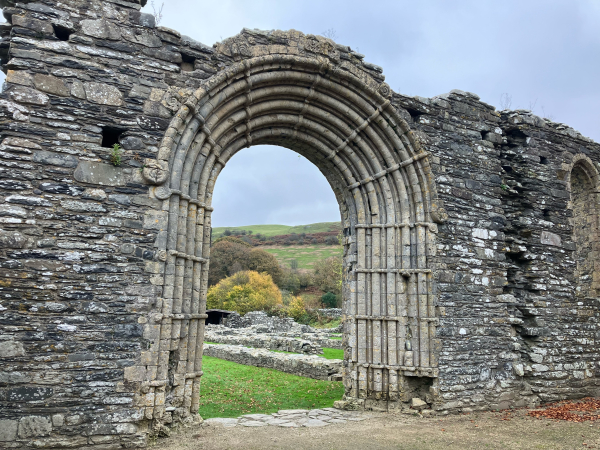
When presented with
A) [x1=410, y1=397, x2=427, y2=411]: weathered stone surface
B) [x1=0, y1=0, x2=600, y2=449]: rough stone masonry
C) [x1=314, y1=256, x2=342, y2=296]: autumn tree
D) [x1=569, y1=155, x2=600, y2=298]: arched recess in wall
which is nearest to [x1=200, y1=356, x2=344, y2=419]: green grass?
[x1=0, y1=0, x2=600, y2=449]: rough stone masonry

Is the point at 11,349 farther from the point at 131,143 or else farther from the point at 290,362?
the point at 290,362

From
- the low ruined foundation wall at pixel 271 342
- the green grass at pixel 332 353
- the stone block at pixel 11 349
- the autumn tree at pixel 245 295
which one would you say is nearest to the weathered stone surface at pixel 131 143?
the stone block at pixel 11 349

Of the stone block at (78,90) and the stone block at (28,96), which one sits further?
the stone block at (78,90)

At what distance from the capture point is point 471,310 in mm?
8008

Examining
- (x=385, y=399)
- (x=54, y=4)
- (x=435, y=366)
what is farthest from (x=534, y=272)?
(x=54, y=4)

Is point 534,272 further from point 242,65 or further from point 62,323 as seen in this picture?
point 62,323

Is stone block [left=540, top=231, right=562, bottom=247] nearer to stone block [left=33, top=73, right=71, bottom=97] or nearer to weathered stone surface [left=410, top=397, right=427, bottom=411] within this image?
weathered stone surface [left=410, top=397, right=427, bottom=411]

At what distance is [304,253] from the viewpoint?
212ft

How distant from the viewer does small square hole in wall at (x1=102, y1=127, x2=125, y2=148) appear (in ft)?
19.8

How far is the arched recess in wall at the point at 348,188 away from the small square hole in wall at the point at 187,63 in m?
0.42

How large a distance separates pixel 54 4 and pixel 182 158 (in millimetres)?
2580

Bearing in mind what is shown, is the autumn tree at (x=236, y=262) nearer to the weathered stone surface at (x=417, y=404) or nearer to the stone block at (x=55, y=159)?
the weathered stone surface at (x=417, y=404)

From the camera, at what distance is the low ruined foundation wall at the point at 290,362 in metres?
10.7

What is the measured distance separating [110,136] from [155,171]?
84cm
